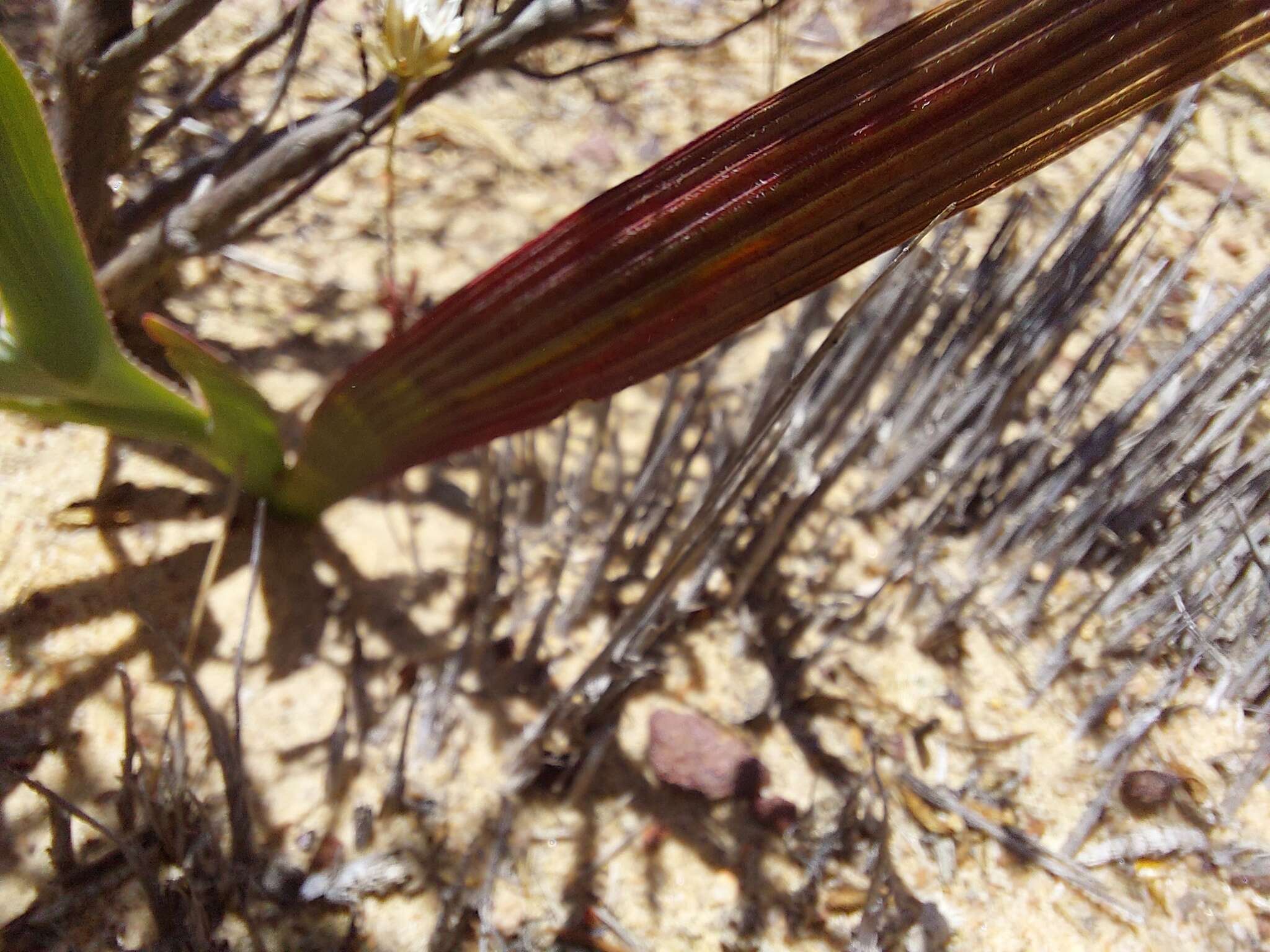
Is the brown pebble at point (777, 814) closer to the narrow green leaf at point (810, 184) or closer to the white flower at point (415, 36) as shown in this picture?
the narrow green leaf at point (810, 184)

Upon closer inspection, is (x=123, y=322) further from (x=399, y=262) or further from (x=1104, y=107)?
(x=1104, y=107)

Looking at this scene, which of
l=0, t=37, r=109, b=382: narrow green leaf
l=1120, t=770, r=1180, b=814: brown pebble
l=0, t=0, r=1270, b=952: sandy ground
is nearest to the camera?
l=0, t=37, r=109, b=382: narrow green leaf

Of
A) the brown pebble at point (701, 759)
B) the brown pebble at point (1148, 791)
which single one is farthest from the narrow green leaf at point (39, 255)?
the brown pebble at point (1148, 791)

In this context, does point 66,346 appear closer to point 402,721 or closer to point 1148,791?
point 402,721

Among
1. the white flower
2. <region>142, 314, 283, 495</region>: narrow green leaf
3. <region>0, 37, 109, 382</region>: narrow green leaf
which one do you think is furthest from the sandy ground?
the white flower

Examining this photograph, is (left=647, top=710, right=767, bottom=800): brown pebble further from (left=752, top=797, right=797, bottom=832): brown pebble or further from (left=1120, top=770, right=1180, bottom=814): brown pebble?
(left=1120, top=770, right=1180, bottom=814): brown pebble

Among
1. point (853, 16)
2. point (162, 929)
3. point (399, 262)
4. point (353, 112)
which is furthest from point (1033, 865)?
point (853, 16)
